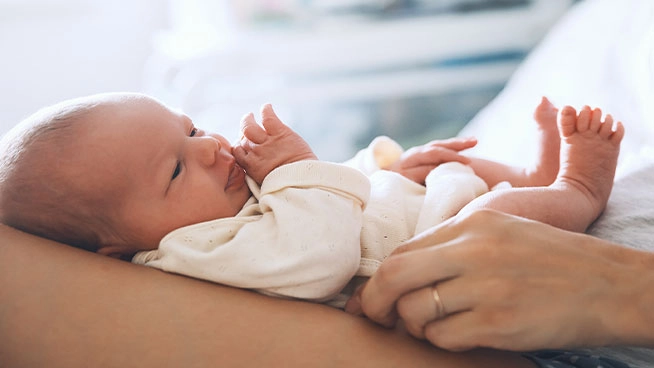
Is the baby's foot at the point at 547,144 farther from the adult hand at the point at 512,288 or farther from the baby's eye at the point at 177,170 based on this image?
the baby's eye at the point at 177,170

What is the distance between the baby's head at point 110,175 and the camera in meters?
0.77

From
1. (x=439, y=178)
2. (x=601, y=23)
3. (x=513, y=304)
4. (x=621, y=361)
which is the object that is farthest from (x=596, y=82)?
(x=513, y=304)

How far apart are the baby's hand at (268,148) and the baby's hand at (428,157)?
25cm

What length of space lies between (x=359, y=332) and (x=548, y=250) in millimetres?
202

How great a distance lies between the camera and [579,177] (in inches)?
36.0

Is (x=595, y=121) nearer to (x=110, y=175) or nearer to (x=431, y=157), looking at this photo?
(x=431, y=157)

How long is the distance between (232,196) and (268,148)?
0.09 metres

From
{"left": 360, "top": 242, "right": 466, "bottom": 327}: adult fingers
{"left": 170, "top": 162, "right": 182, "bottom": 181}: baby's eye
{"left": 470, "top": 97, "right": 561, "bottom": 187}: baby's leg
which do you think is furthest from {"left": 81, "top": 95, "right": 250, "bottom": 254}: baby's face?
{"left": 470, "top": 97, "right": 561, "bottom": 187}: baby's leg

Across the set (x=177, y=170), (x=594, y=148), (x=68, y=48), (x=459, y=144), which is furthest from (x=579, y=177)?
(x=68, y=48)

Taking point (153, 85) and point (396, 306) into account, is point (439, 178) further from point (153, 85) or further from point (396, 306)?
point (153, 85)

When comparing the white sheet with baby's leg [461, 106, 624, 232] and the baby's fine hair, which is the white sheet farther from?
the baby's fine hair

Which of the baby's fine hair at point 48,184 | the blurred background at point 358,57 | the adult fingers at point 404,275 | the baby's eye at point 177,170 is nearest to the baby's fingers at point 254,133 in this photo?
the baby's eye at point 177,170

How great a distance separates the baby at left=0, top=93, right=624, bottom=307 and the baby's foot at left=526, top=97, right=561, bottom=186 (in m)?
0.10

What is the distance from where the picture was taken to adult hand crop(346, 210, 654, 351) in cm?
58
